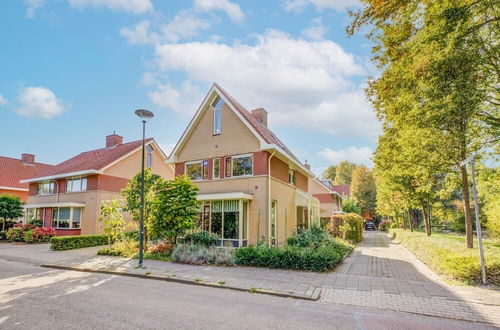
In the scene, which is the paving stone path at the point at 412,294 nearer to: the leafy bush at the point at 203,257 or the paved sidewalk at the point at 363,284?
the paved sidewalk at the point at 363,284

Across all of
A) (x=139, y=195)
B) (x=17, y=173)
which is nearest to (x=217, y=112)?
(x=139, y=195)

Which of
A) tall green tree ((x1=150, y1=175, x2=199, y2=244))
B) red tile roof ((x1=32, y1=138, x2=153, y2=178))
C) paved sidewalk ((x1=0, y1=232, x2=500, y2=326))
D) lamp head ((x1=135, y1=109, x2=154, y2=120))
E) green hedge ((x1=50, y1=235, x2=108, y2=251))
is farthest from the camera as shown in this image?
red tile roof ((x1=32, y1=138, x2=153, y2=178))

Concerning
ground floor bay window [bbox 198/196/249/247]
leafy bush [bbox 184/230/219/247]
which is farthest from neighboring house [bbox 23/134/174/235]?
leafy bush [bbox 184/230/219/247]

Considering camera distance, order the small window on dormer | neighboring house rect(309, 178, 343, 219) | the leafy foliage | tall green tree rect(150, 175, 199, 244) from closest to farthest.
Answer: tall green tree rect(150, 175, 199, 244) < the leafy foliage < the small window on dormer < neighboring house rect(309, 178, 343, 219)

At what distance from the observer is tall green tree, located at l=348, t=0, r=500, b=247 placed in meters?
8.28

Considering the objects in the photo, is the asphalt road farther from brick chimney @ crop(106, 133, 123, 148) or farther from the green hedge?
brick chimney @ crop(106, 133, 123, 148)

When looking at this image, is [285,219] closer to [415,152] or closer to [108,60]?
[415,152]

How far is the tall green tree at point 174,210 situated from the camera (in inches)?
512

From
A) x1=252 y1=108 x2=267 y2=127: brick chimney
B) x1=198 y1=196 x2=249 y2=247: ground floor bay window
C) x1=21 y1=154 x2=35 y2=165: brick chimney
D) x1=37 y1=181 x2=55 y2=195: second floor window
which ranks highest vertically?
x1=252 y1=108 x2=267 y2=127: brick chimney

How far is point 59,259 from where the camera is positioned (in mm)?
13406

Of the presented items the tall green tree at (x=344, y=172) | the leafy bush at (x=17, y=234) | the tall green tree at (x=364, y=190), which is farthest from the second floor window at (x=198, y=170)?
the tall green tree at (x=344, y=172)

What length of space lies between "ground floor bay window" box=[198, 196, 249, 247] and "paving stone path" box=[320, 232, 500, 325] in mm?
5893

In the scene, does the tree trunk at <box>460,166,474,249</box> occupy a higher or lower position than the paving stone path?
higher

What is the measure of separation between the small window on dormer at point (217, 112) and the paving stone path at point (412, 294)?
34.3ft
